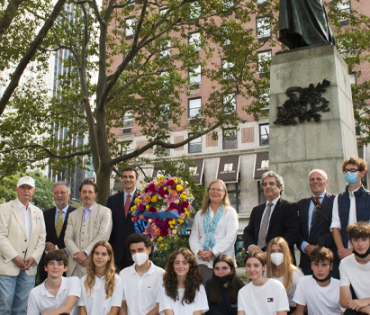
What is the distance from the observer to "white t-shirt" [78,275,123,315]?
219 inches

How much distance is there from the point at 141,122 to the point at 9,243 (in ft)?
42.6

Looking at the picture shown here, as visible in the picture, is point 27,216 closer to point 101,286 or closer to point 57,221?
point 57,221

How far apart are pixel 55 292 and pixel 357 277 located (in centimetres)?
397

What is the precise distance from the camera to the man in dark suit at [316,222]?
5578 millimetres

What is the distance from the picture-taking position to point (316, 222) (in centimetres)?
576

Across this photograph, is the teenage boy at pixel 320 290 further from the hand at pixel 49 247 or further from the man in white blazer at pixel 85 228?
the hand at pixel 49 247

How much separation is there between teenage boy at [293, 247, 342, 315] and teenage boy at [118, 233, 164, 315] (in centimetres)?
188

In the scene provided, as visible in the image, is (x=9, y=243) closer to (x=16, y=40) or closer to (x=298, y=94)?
(x=298, y=94)

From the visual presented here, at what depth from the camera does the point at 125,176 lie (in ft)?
22.5

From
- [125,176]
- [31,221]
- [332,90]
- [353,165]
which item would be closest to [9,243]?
[31,221]

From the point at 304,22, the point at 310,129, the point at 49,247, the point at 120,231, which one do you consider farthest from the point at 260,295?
the point at 304,22

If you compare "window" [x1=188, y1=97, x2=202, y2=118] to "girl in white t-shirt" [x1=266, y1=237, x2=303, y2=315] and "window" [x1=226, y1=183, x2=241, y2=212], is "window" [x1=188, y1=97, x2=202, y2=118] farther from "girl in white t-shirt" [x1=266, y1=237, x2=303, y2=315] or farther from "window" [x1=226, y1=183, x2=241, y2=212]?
"girl in white t-shirt" [x1=266, y1=237, x2=303, y2=315]

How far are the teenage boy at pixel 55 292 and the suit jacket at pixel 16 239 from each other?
0.84 m

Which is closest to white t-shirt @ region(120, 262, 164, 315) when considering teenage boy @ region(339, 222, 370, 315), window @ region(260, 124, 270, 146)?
teenage boy @ region(339, 222, 370, 315)
